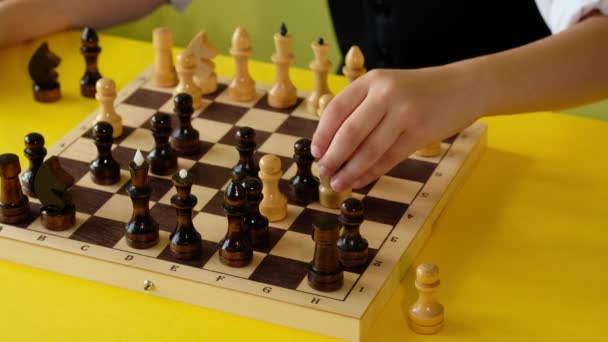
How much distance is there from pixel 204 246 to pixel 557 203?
0.57m

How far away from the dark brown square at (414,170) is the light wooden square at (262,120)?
0.81ft

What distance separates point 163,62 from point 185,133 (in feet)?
0.92

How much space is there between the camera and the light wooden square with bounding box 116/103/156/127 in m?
1.75

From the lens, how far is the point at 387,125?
142 cm

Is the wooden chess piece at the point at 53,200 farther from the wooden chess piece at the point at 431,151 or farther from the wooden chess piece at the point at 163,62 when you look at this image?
the wooden chess piece at the point at 431,151

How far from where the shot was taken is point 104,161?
1544 mm

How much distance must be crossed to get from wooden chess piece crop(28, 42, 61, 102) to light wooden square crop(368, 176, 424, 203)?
2.22ft

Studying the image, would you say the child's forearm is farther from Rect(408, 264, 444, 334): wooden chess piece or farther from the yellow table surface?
Rect(408, 264, 444, 334): wooden chess piece

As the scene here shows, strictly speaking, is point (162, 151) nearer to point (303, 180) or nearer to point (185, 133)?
point (185, 133)

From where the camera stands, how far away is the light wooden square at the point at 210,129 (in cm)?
169

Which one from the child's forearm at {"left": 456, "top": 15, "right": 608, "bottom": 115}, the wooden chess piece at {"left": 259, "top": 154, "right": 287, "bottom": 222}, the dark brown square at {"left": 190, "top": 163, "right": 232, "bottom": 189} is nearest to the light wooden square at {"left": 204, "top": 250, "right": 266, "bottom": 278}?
the wooden chess piece at {"left": 259, "top": 154, "right": 287, "bottom": 222}

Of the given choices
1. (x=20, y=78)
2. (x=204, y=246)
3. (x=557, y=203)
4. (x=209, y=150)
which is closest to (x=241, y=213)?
(x=204, y=246)

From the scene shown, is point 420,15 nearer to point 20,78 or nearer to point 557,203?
point 557,203

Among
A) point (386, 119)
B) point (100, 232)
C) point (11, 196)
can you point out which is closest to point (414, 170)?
point (386, 119)
